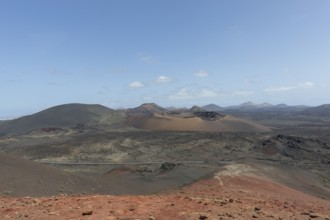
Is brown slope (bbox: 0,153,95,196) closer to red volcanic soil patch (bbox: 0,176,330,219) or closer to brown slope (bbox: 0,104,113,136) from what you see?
red volcanic soil patch (bbox: 0,176,330,219)

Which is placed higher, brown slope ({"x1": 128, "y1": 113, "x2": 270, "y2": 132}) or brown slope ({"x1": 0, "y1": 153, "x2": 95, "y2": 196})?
brown slope ({"x1": 128, "y1": 113, "x2": 270, "y2": 132})

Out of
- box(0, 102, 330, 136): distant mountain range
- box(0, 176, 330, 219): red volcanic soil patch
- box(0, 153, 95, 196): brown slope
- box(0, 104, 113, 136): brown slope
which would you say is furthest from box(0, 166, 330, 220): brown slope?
box(0, 104, 113, 136): brown slope

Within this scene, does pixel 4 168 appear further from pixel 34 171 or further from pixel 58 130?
pixel 58 130

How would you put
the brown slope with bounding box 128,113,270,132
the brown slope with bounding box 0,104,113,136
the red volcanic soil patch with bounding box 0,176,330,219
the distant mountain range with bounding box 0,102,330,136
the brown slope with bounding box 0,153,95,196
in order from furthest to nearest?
the brown slope with bounding box 0,104,113,136, the distant mountain range with bounding box 0,102,330,136, the brown slope with bounding box 128,113,270,132, the brown slope with bounding box 0,153,95,196, the red volcanic soil patch with bounding box 0,176,330,219

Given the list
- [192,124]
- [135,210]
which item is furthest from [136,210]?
[192,124]

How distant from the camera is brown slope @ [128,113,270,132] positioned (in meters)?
90.2

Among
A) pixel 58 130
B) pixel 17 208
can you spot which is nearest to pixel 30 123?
pixel 58 130

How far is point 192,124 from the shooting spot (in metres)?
92.1

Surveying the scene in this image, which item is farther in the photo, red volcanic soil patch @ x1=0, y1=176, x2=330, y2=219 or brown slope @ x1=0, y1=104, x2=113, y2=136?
brown slope @ x1=0, y1=104, x2=113, y2=136

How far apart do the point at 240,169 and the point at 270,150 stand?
2755 centimetres

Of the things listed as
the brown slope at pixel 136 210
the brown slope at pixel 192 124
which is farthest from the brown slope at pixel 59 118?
the brown slope at pixel 136 210

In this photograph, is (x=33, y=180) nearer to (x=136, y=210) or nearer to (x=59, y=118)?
(x=136, y=210)

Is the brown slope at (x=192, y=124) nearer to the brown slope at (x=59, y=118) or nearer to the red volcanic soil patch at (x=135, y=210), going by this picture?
the brown slope at (x=59, y=118)

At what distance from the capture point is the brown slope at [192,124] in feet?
296
